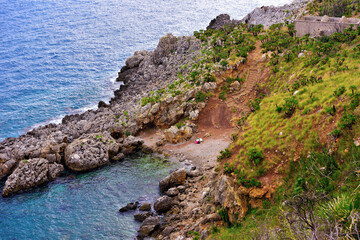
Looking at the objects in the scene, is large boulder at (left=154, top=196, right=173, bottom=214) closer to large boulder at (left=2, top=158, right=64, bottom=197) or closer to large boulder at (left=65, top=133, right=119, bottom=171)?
large boulder at (left=65, top=133, right=119, bottom=171)

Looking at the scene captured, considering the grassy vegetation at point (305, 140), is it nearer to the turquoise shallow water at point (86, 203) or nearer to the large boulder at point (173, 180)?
the large boulder at point (173, 180)

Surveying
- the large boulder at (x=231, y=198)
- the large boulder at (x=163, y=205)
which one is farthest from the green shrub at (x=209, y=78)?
the large boulder at (x=231, y=198)

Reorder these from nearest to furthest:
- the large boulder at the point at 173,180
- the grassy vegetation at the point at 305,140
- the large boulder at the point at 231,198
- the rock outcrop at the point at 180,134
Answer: the grassy vegetation at the point at 305,140 < the large boulder at the point at 231,198 < the large boulder at the point at 173,180 < the rock outcrop at the point at 180,134

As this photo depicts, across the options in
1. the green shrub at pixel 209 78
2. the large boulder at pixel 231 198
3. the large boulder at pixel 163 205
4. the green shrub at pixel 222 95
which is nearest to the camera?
the large boulder at pixel 231 198

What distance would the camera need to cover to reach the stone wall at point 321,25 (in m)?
45.2

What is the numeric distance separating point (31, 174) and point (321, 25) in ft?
160

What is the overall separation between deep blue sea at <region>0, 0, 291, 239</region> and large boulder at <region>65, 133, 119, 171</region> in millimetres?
1524

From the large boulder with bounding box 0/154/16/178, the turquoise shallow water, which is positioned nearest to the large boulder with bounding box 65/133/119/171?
the turquoise shallow water

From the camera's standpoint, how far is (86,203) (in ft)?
117

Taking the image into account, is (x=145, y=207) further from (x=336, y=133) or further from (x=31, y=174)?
(x=336, y=133)

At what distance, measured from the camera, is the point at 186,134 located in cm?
4403

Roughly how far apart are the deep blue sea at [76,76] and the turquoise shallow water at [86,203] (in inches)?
5.0

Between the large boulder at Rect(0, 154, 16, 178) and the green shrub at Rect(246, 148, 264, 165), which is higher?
the green shrub at Rect(246, 148, 264, 165)

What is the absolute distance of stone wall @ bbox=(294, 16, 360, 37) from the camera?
45.2 m
